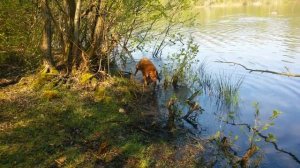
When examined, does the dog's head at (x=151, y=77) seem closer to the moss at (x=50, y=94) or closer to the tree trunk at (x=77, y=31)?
the tree trunk at (x=77, y=31)

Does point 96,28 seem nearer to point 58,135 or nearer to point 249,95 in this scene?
point 58,135

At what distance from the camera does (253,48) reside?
25312mm

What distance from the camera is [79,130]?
8.49 meters

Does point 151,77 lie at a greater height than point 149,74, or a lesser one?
lesser

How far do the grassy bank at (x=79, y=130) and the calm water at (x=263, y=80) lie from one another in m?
1.86

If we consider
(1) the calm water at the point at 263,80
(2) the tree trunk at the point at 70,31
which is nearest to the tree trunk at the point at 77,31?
(2) the tree trunk at the point at 70,31

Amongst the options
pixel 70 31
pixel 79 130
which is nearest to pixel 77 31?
pixel 70 31

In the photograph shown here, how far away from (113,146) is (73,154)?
102 centimetres

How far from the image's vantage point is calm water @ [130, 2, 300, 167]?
32.0ft

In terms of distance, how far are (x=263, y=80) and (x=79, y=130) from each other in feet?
35.7

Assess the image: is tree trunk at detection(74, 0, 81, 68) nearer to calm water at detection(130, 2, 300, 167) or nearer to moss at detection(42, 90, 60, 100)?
moss at detection(42, 90, 60, 100)

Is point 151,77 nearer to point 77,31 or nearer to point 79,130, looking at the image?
point 77,31

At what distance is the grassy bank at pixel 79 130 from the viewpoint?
287 inches

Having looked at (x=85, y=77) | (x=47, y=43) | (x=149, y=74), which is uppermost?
(x=47, y=43)
